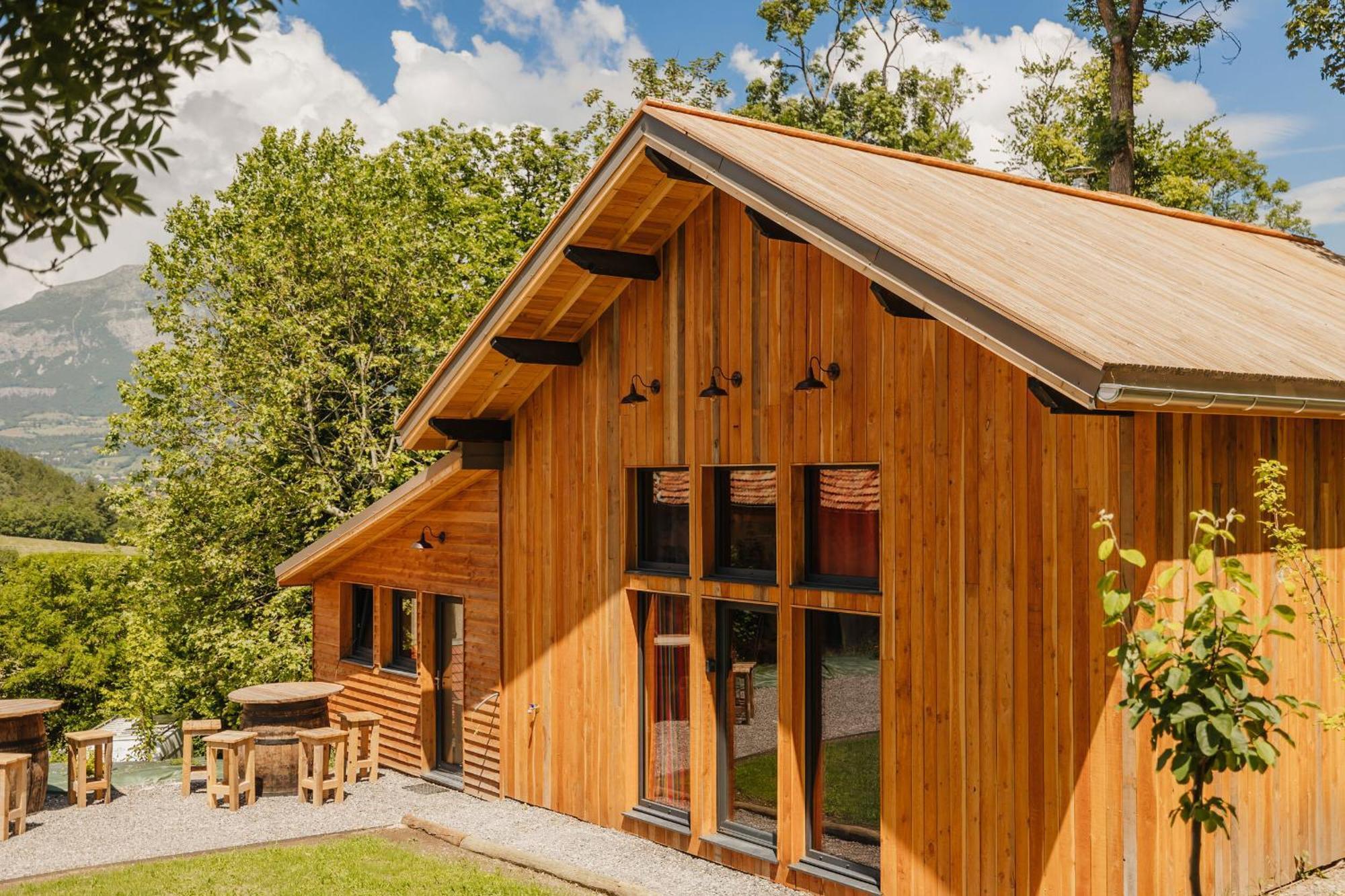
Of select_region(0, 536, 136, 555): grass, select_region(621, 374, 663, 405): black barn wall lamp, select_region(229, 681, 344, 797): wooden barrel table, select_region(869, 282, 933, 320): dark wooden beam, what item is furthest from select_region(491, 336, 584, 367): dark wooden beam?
select_region(0, 536, 136, 555): grass

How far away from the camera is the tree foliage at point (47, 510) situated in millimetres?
51562

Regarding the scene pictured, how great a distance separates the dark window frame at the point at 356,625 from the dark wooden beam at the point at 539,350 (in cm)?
473

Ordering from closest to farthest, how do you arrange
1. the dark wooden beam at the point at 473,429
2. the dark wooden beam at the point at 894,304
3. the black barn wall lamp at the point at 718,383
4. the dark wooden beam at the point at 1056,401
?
A: the dark wooden beam at the point at 1056,401 → the dark wooden beam at the point at 894,304 → the black barn wall lamp at the point at 718,383 → the dark wooden beam at the point at 473,429

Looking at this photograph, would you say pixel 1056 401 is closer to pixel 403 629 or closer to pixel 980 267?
pixel 980 267

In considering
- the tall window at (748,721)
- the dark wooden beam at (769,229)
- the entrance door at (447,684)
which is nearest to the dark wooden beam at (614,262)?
the dark wooden beam at (769,229)

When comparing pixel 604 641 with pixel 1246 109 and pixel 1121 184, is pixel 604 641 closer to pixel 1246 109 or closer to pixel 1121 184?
pixel 1121 184

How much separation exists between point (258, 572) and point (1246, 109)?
1242 inches

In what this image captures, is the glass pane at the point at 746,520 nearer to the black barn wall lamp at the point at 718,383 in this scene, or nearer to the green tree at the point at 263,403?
the black barn wall lamp at the point at 718,383

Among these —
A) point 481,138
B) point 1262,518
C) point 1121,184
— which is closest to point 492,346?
point 1262,518

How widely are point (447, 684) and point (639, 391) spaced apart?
168 inches

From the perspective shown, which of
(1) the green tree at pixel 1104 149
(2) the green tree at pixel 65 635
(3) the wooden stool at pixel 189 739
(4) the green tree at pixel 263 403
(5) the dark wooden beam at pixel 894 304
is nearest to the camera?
(5) the dark wooden beam at pixel 894 304

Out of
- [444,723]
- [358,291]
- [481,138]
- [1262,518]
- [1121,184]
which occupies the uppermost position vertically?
[481,138]

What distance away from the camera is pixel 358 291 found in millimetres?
21172

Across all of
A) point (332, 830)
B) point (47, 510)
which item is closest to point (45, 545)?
point (47, 510)
